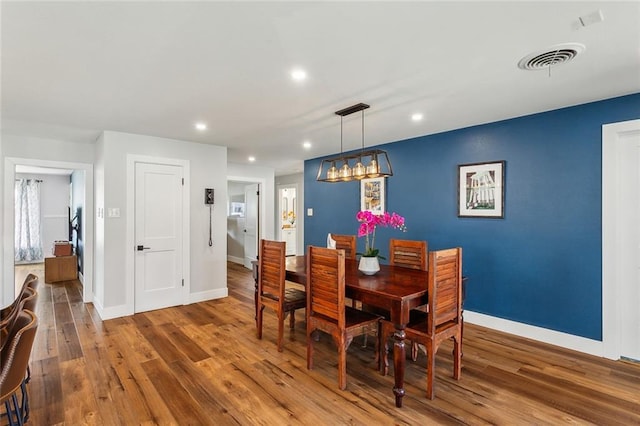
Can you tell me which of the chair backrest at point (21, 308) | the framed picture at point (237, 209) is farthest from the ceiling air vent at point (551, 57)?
the framed picture at point (237, 209)

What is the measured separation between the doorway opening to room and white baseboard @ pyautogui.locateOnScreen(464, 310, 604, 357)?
178 inches

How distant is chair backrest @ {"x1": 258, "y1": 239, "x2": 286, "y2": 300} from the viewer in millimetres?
3098

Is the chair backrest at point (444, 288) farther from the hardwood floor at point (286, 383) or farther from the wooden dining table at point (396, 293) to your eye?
the hardwood floor at point (286, 383)

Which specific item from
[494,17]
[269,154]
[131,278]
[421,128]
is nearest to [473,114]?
[421,128]

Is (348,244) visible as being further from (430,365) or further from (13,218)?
(13,218)

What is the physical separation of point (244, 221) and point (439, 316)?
6054mm

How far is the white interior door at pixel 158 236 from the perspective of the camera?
4.29 meters

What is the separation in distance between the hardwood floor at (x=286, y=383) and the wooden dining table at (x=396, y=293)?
33cm

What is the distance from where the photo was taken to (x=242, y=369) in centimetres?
273

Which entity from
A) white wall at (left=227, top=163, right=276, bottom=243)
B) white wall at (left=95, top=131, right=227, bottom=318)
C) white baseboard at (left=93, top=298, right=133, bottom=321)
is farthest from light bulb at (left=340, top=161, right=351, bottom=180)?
white wall at (left=227, top=163, right=276, bottom=243)

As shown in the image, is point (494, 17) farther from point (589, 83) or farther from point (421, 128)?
point (421, 128)

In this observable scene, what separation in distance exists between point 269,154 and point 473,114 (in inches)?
131

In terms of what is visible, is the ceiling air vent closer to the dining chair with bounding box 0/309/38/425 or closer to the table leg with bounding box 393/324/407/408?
the table leg with bounding box 393/324/407/408

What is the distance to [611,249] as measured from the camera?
290cm
